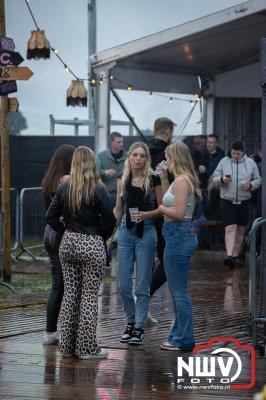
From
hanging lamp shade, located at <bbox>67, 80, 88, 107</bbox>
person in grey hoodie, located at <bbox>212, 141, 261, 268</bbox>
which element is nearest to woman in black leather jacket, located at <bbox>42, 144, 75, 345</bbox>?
person in grey hoodie, located at <bbox>212, 141, 261, 268</bbox>

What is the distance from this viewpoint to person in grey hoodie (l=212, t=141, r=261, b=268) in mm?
16625

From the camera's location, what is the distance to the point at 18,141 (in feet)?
75.8

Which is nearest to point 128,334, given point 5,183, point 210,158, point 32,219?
point 5,183

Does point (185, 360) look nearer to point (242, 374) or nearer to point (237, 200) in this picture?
point (242, 374)

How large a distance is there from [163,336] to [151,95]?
10.9 m

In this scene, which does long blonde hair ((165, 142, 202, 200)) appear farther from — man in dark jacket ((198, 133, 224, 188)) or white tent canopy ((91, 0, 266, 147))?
man in dark jacket ((198, 133, 224, 188))

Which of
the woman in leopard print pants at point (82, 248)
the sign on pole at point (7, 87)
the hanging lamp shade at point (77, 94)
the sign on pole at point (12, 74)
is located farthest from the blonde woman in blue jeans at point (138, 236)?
the hanging lamp shade at point (77, 94)

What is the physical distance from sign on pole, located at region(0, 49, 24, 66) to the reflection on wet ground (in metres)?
3.36

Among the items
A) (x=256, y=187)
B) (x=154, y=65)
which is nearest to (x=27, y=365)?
(x=256, y=187)

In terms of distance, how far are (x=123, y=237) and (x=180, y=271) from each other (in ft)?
2.48

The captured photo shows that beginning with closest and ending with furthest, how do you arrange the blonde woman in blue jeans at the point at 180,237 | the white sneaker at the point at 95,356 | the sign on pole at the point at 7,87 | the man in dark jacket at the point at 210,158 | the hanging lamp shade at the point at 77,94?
the white sneaker at the point at 95,356
the blonde woman in blue jeans at the point at 180,237
the sign on pole at the point at 7,87
the man in dark jacket at the point at 210,158
the hanging lamp shade at the point at 77,94

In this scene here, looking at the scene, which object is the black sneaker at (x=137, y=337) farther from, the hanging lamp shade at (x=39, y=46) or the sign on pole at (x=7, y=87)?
the hanging lamp shade at (x=39, y=46)

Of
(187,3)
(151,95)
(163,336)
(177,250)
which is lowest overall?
(163,336)

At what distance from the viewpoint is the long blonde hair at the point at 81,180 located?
938cm
